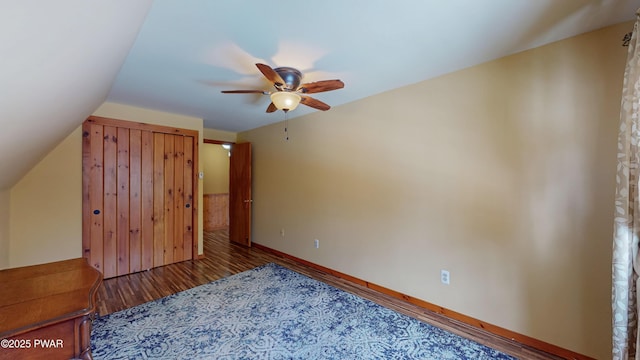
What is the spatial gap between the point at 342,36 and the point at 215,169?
588 centimetres

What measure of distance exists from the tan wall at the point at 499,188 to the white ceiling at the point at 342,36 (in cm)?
27

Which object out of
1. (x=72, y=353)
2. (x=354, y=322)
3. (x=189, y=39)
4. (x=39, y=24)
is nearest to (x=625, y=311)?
(x=354, y=322)

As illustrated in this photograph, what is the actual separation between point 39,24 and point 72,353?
4.21 feet

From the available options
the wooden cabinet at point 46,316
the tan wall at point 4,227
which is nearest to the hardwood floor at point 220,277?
the tan wall at point 4,227

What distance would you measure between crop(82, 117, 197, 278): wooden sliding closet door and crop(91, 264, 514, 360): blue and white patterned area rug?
4.05ft

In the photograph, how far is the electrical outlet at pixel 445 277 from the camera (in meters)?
2.29

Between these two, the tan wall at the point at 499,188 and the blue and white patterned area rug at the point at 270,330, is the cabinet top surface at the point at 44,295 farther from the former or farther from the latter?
the tan wall at the point at 499,188

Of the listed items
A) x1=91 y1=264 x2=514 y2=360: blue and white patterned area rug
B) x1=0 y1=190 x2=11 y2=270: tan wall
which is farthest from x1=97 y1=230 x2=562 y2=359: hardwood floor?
x1=0 y1=190 x2=11 y2=270: tan wall

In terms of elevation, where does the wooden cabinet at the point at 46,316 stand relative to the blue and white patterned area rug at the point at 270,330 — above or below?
above

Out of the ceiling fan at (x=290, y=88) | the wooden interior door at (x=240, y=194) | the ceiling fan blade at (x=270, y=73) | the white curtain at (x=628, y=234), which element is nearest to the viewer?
the white curtain at (x=628, y=234)

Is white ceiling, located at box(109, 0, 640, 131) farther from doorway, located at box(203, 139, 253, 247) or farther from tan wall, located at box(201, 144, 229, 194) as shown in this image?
tan wall, located at box(201, 144, 229, 194)

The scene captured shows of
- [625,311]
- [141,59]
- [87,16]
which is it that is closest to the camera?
[87,16]

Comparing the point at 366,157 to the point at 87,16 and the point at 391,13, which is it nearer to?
the point at 391,13

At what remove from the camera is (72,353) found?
1022 millimetres
